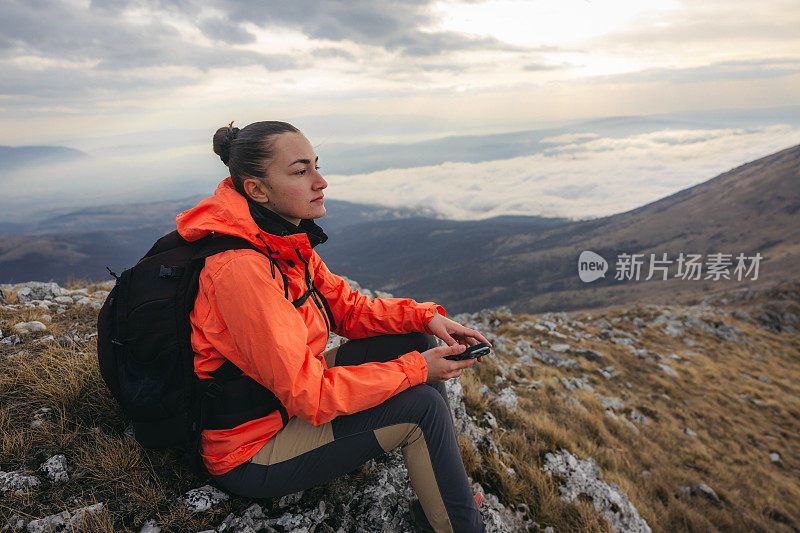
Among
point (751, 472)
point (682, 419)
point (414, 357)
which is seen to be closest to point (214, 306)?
point (414, 357)

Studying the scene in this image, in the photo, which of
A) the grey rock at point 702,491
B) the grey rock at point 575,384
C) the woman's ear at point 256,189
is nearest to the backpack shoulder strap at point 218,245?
the woman's ear at point 256,189

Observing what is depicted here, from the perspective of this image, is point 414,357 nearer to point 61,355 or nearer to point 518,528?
point 518,528

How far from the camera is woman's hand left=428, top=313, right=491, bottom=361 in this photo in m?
4.20

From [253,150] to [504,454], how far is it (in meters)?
5.69

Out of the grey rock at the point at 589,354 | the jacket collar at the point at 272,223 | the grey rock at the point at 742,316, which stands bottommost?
the grey rock at the point at 742,316

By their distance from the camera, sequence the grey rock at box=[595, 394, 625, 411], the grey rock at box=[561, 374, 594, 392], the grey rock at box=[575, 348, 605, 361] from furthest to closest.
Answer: the grey rock at box=[575, 348, 605, 361]
the grey rock at box=[561, 374, 594, 392]
the grey rock at box=[595, 394, 625, 411]

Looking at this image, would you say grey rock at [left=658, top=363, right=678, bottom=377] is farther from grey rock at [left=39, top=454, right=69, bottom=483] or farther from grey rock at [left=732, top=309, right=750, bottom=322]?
grey rock at [left=732, top=309, right=750, bottom=322]

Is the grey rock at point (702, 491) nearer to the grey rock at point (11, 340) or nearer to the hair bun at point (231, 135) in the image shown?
the hair bun at point (231, 135)

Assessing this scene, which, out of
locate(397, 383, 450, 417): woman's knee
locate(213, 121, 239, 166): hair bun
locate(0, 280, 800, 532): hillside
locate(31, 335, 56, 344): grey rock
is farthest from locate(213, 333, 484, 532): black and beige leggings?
locate(31, 335, 56, 344): grey rock

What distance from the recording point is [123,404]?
117 inches

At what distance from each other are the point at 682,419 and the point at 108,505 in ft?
51.2

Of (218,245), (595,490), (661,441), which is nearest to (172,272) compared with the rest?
(218,245)

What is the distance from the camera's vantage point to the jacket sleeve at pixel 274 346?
103 inches

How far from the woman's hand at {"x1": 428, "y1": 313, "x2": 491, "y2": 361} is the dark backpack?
187 centimetres
